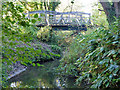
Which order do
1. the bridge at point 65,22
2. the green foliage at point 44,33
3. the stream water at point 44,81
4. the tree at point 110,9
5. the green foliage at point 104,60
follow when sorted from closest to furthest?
the green foliage at point 104,60 < the tree at point 110,9 < the stream water at point 44,81 < the bridge at point 65,22 < the green foliage at point 44,33

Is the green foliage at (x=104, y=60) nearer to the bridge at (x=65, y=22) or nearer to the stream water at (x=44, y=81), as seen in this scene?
the stream water at (x=44, y=81)

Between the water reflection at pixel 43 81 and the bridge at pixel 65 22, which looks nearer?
the water reflection at pixel 43 81

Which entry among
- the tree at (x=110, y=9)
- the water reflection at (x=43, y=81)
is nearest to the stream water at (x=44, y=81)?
the water reflection at (x=43, y=81)

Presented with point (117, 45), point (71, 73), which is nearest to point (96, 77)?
point (117, 45)

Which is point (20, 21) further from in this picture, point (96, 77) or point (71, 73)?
point (71, 73)

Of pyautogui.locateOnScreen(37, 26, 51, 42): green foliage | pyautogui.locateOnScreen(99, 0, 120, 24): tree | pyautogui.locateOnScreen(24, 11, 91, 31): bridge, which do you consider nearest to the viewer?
pyautogui.locateOnScreen(99, 0, 120, 24): tree

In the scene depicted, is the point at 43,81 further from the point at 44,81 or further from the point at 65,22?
the point at 65,22

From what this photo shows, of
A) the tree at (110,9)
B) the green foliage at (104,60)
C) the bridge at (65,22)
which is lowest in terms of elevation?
the green foliage at (104,60)

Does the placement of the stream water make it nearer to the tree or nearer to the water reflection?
the water reflection

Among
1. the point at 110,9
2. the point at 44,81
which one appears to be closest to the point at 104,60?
the point at 110,9

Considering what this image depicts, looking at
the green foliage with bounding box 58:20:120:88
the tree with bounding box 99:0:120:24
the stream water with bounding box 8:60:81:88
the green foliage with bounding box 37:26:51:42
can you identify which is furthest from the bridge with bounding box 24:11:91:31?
the tree with bounding box 99:0:120:24

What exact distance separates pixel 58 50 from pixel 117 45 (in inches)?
260

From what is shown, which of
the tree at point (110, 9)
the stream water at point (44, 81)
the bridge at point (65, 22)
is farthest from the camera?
the bridge at point (65, 22)

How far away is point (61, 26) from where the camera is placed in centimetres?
1115
